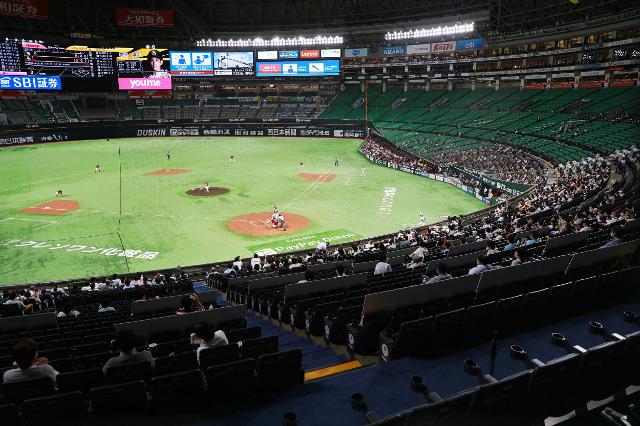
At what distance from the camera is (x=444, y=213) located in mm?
33344

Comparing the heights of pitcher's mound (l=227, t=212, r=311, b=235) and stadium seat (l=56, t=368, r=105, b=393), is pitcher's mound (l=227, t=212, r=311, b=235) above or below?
below

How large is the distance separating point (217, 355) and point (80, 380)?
188 cm

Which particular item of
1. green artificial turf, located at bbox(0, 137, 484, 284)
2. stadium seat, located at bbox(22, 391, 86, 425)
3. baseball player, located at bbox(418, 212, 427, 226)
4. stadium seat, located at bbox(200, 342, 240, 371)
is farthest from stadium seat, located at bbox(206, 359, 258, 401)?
baseball player, located at bbox(418, 212, 427, 226)

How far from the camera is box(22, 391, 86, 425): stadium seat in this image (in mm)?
5305

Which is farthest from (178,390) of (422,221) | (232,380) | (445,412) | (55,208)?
(55,208)

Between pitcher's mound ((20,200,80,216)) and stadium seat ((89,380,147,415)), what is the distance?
31.2m

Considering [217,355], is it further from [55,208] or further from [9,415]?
[55,208]

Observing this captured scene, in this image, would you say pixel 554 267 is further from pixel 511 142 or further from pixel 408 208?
pixel 511 142

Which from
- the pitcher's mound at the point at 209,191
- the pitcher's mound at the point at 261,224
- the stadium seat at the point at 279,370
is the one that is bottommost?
the pitcher's mound at the point at 261,224

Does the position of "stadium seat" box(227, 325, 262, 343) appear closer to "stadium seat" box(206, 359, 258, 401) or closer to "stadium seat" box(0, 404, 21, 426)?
"stadium seat" box(206, 359, 258, 401)

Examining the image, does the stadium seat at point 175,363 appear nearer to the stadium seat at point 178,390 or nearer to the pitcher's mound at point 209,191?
the stadium seat at point 178,390

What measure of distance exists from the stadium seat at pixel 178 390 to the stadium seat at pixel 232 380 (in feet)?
0.49

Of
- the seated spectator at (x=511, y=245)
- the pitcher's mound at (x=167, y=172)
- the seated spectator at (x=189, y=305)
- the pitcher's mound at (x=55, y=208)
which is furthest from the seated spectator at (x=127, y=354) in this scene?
the pitcher's mound at (x=167, y=172)

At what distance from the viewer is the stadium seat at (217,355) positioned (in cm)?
666
